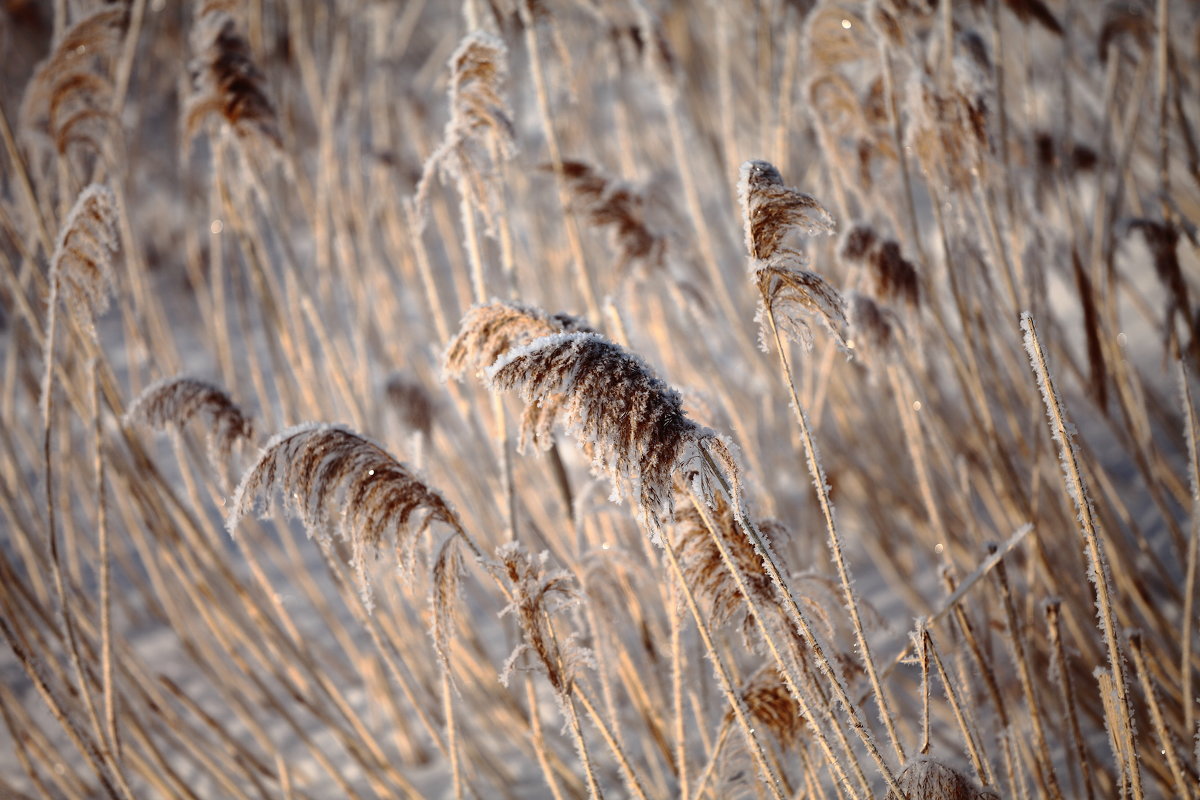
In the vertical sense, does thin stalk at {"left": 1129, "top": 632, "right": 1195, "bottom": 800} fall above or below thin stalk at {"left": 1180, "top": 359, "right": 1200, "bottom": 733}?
below

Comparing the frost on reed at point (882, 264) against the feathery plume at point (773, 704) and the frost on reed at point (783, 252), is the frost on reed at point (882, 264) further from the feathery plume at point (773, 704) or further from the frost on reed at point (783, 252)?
the feathery plume at point (773, 704)

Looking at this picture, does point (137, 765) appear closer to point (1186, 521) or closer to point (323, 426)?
point (323, 426)

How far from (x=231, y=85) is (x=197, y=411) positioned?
0.70m

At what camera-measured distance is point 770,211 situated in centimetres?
88

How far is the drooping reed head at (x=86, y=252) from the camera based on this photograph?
1.16 metres

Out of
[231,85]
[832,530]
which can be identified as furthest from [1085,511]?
[231,85]

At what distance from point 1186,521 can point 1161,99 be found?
1565mm

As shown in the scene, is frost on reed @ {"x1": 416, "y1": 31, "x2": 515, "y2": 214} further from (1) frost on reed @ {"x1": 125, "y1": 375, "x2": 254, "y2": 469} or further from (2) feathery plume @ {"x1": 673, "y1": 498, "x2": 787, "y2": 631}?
(2) feathery plume @ {"x1": 673, "y1": 498, "x2": 787, "y2": 631}

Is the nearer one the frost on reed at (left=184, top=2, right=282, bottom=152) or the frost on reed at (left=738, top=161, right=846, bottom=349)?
the frost on reed at (left=738, top=161, right=846, bottom=349)

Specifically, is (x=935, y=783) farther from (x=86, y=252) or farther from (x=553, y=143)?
(x=86, y=252)

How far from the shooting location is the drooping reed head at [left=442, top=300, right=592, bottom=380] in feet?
3.24

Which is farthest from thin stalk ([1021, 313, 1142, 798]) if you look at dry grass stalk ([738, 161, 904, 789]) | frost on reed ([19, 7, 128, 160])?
frost on reed ([19, 7, 128, 160])

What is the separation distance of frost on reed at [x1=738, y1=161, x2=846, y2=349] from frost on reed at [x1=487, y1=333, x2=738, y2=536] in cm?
17

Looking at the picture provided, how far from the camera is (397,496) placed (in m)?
0.96
